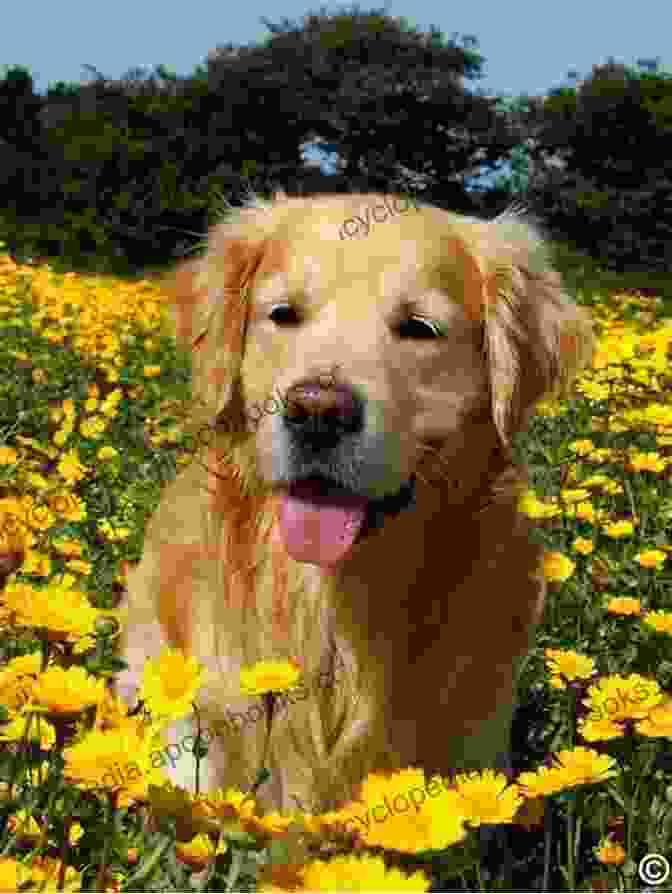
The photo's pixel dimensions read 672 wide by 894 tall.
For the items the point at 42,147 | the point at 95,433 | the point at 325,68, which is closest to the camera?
the point at 95,433

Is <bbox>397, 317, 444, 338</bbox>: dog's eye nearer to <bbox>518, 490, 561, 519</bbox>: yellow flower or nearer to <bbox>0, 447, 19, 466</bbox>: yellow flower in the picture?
<bbox>518, 490, 561, 519</bbox>: yellow flower

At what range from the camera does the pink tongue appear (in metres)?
2.59

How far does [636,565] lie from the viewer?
136 inches

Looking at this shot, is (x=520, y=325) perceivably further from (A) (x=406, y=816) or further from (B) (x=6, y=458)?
(A) (x=406, y=816)

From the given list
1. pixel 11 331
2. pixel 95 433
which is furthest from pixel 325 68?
pixel 95 433

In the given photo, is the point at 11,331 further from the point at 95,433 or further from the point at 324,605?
the point at 324,605

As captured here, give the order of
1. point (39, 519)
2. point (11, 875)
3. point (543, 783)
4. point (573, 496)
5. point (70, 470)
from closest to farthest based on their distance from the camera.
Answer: point (11, 875) < point (543, 783) < point (39, 519) < point (70, 470) < point (573, 496)

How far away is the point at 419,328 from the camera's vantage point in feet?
8.93

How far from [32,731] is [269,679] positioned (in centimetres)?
36

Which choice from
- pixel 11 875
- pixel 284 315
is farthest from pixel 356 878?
pixel 284 315

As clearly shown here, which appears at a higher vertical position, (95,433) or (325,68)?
(325,68)

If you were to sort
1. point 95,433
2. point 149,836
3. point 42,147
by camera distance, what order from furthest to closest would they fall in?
point 42,147 → point 95,433 → point 149,836

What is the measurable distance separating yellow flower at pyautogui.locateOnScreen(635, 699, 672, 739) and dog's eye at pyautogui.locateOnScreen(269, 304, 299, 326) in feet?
4.33

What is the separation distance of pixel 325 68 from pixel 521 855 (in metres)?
29.5
